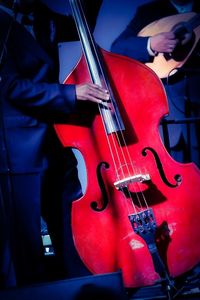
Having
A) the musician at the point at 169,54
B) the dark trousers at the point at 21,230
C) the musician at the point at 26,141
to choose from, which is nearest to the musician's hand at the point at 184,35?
the musician at the point at 169,54

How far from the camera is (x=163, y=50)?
6.24 ft

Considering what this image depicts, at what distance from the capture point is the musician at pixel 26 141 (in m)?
1.30

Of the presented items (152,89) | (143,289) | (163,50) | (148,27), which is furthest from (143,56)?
(143,289)

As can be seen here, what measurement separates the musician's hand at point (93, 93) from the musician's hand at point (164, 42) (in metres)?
0.80

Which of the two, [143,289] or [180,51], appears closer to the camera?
[143,289]

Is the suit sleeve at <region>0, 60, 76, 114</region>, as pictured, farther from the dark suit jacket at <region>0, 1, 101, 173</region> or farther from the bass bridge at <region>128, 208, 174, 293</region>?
the bass bridge at <region>128, 208, 174, 293</region>

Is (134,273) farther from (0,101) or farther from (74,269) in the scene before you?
(0,101)

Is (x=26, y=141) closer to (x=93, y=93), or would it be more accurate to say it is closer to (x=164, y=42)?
(x=93, y=93)

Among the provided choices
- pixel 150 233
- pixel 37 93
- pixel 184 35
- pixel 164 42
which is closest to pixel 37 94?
pixel 37 93

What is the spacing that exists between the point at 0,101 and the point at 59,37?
0.71 metres

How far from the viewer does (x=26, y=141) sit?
133 cm

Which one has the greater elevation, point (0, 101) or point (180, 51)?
point (180, 51)

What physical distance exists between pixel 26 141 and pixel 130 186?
46 cm

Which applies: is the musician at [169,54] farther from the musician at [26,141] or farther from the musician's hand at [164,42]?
the musician at [26,141]
